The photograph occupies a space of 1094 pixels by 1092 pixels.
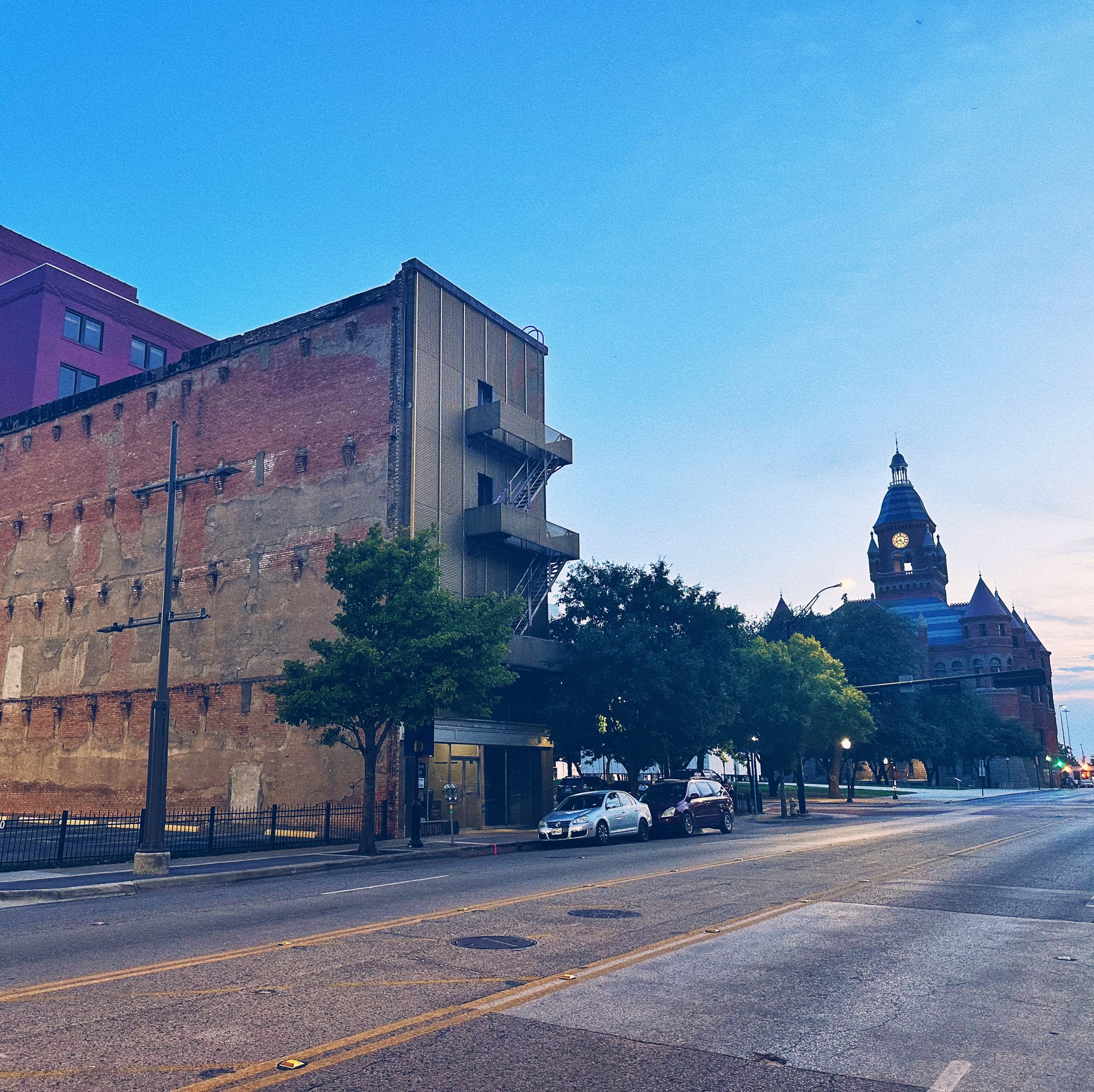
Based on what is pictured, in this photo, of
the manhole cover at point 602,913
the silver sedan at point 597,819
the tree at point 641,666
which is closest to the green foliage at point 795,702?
the tree at point 641,666

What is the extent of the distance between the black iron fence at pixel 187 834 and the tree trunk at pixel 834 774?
1790 inches

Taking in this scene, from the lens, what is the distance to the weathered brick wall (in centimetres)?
3419

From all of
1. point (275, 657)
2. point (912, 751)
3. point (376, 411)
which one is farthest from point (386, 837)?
point (912, 751)

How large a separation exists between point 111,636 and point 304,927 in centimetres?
3255

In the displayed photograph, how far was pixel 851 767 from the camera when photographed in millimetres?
72688

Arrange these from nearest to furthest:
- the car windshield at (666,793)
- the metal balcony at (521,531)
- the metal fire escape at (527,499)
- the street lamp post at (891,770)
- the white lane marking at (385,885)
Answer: the white lane marking at (385,885), the car windshield at (666,793), the metal balcony at (521,531), the metal fire escape at (527,499), the street lamp post at (891,770)

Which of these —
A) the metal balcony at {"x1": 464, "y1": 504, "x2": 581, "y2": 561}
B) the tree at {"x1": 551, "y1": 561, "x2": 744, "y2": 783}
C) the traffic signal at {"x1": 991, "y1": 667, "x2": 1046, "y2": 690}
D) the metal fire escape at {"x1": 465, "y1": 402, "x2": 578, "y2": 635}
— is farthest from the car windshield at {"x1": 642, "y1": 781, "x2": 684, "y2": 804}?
the traffic signal at {"x1": 991, "y1": 667, "x2": 1046, "y2": 690}

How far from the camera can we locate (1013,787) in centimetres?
Result: 12019

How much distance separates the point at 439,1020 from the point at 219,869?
14.3 m

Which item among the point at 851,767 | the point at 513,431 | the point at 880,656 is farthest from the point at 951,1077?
the point at 880,656

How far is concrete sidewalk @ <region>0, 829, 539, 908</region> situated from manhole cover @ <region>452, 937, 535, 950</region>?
353 inches

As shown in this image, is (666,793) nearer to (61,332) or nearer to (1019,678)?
(1019,678)

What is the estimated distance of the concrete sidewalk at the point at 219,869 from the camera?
15914 mm

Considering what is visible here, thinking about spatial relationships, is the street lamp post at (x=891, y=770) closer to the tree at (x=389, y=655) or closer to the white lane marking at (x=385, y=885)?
the tree at (x=389, y=655)
